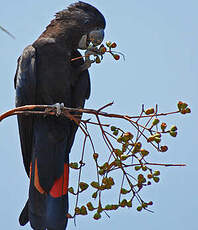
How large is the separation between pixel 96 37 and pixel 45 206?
3.54 ft

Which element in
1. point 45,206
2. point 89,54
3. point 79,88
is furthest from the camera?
point 79,88

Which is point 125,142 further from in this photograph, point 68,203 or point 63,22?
point 63,22

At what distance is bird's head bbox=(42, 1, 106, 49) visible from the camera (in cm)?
278

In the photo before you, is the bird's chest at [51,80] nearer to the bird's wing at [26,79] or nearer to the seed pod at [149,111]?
the bird's wing at [26,79]

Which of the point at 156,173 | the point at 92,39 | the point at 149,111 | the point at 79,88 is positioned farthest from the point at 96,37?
the point at 156,173

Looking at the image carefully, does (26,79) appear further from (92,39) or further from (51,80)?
(92,39)

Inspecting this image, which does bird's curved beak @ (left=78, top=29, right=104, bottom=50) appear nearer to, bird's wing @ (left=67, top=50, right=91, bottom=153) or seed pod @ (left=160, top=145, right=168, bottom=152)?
bird's wing @ (left=67, top=50, right=91, bottom=153)

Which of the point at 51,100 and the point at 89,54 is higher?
the point at 89,54

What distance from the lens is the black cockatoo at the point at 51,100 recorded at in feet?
8.39

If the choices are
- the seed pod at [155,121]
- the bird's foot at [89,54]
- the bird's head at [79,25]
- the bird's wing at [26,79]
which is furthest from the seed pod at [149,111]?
the bird's head at [79,25]

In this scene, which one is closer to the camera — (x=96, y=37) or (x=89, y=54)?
(x=89, y=54)

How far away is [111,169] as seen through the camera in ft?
5.61

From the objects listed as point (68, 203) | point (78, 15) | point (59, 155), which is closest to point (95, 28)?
point (78, 15)

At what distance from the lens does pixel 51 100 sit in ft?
8.61
